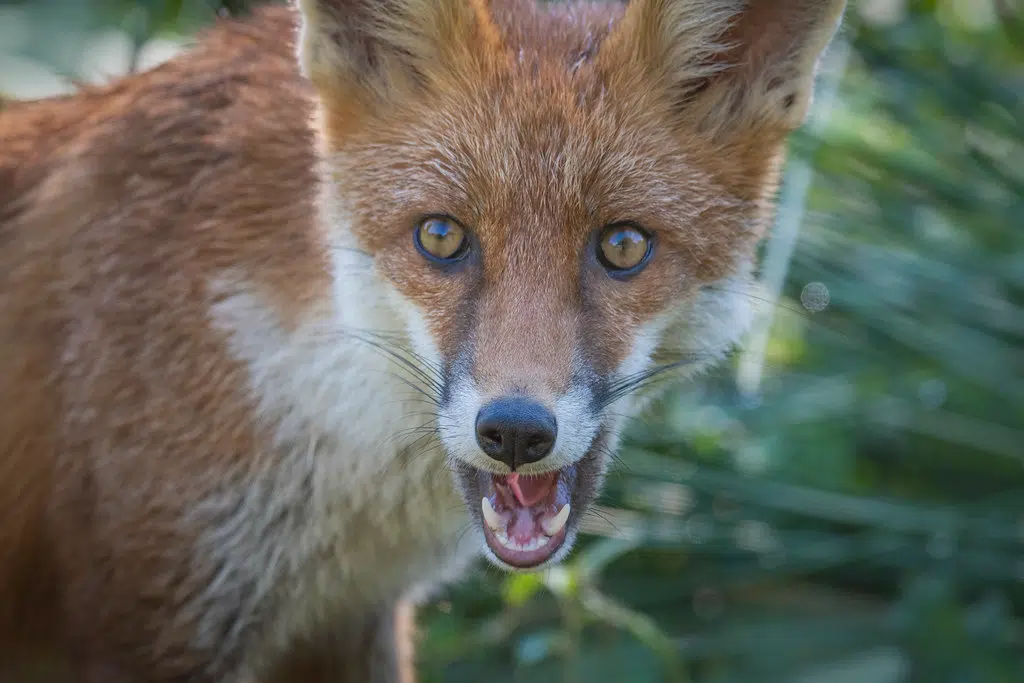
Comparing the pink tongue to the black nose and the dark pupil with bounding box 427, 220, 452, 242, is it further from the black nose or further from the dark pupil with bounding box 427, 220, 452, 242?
the dark pupil with bounding box 427, 220, 452, 242

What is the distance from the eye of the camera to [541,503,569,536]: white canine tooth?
3.06 m

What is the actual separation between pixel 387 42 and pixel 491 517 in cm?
140

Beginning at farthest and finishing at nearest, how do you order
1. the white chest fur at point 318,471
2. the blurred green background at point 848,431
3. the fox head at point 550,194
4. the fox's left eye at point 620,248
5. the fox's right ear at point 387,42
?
the blurred green background at point 848,431
the white chest fur at point 318,471
the fox's right ear at point 387,42
the fox's left eye at point 620,248
the fox head at point 550,194

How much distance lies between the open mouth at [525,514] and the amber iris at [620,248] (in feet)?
1.84

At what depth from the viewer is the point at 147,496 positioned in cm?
356

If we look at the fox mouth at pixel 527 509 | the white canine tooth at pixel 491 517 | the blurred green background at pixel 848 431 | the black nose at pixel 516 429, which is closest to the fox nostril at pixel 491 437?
the black nose at pixel 516 429

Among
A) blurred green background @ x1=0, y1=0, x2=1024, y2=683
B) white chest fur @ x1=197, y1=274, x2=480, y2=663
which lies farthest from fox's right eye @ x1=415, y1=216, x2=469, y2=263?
blurred green background @ x1=0, y1=0, x2=1024, y2=683

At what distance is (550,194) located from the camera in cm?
309

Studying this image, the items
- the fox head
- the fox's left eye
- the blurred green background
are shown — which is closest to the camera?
the fox head

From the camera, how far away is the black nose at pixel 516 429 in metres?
2.73

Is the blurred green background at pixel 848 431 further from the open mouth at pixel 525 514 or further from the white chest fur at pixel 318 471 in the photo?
the open mouth at pixel 525 514

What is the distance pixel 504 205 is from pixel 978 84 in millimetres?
3758

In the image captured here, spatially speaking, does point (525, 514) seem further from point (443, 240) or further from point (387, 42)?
point (387, 42)

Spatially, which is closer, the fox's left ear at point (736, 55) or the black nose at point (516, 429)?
the black nose at point (516, 429)
